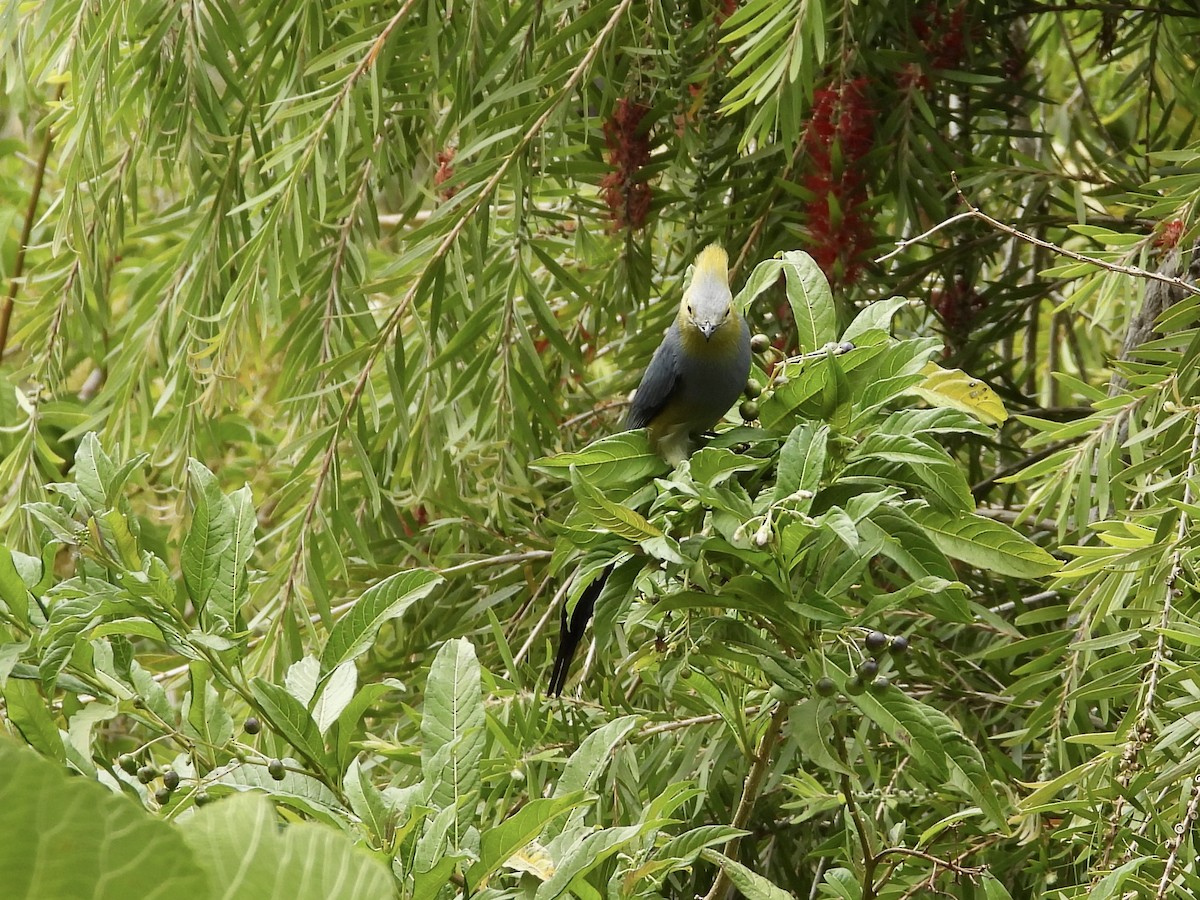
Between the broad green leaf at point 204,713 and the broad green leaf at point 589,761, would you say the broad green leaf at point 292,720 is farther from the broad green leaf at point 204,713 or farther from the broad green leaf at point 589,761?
the broad green leaf at point 589,761

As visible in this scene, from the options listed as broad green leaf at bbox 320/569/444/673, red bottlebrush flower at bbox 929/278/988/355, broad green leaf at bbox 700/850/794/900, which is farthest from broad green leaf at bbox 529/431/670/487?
red bottlebrush flower at bbox 929/278/988/355

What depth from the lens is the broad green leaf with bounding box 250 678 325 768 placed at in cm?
95

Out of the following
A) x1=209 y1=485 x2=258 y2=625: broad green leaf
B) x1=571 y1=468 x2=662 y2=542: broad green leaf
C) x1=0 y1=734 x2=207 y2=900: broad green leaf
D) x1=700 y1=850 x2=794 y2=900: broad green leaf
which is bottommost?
x1=700 y1=850 x2=794 y2=900: broad green leaf

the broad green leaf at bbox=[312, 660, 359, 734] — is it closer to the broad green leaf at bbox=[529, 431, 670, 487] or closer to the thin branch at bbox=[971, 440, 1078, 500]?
the broad green leaf at bbox=[529, 431, 670, 487]

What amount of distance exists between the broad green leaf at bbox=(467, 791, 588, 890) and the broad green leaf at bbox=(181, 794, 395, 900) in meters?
0.51

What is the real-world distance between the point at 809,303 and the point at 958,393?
176 mm

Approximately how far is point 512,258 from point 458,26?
41 cm

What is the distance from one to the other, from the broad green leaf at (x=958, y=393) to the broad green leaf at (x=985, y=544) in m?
0.12

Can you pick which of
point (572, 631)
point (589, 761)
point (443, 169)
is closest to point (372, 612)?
point (589, 761)

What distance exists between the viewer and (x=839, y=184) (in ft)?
5.97

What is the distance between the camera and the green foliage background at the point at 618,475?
3.28ft

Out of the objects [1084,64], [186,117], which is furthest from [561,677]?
[1084,64]

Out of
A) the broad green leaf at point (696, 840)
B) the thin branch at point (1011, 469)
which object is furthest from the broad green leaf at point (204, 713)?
the thin branch at point (1011, 469)

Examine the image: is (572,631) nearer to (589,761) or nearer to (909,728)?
(589,761)
